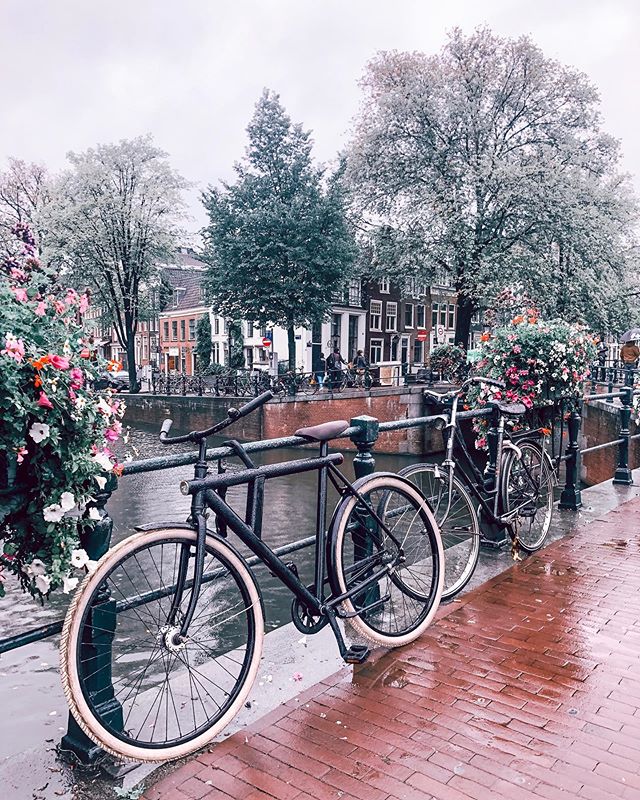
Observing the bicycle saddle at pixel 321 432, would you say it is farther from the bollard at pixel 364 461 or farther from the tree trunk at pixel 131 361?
the tree trunk at pixel 131 361

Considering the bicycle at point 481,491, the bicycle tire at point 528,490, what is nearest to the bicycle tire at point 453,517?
the bicycle at point 481,491

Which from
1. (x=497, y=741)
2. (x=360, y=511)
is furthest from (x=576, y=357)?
(x=497, y=741)

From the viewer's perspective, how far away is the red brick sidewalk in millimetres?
2078

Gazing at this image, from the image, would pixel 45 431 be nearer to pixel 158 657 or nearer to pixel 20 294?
pixel 20 294

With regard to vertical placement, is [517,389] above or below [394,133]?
below

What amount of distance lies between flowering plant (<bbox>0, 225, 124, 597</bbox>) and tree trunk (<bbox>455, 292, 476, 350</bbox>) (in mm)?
22897

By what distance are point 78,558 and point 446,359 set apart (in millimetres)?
23488

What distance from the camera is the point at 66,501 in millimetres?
1903

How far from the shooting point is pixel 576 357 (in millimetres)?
5449

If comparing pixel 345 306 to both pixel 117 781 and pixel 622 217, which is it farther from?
pixel 117 781

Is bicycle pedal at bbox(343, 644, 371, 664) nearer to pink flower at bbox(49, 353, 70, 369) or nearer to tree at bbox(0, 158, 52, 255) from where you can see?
pink flower at bbox(49, 353, 70, 369)

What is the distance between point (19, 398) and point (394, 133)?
24.7 m

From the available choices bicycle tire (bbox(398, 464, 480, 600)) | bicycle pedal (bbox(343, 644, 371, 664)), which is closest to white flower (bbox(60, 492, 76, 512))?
bicycle pedal (bbox(343, 644, 371, 664))

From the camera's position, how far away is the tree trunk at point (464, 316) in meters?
24.2
